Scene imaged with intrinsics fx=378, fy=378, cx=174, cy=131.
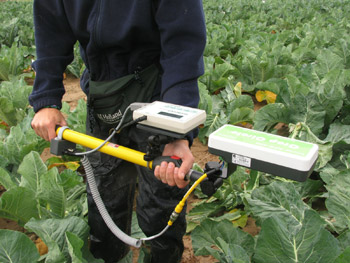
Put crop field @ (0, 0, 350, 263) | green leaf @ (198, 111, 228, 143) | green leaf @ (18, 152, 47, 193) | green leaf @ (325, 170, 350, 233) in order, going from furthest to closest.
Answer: green leaf @ (198, 111, 228, 143)
green leaf @ (18, 152, 47, 193)
green leaf @ (325, 170, 350, 233)
crop field @ (0, 0, 350, 263)

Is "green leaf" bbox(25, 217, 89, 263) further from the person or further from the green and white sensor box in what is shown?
the green and white sensor box

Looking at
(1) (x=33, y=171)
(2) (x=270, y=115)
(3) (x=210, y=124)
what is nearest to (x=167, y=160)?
(1) (x=33, y=171)

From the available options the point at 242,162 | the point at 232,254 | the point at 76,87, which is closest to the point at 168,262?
the point at 232,254

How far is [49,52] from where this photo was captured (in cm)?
186

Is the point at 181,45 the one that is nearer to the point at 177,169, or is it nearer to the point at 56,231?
the point at 177,169

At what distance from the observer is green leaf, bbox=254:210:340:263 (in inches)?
59.7

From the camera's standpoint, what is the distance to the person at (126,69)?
152 centimetres

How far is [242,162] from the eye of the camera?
1.11 metres

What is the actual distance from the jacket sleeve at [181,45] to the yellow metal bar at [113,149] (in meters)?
0.26

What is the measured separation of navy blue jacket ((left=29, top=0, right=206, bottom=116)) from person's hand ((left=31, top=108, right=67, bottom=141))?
5cm

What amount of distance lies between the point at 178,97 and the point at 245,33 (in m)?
6.10

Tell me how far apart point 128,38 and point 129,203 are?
0.99m

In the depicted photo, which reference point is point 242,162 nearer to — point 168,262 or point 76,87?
point 168,262

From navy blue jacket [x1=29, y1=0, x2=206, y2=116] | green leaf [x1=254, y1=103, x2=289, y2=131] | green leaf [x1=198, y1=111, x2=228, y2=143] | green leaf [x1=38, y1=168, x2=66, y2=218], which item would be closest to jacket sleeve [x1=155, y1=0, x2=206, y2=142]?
navy blue jacket [x1=29, y1=0, x2=206, y2=116]
